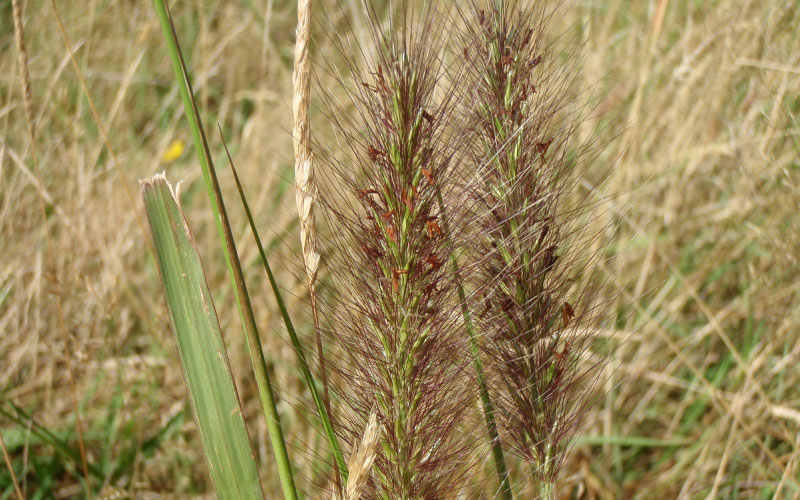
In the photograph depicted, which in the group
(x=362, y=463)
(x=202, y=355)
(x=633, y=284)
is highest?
(x=633, y=284)

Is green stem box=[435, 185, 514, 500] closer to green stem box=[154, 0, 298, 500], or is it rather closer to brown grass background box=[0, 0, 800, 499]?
green stem box=[154, 0, 298, 500]

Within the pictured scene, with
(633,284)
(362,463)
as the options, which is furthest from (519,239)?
(633,284)

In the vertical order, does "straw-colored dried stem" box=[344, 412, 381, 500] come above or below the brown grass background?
below

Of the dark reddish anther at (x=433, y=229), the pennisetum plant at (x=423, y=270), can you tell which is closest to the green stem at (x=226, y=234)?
the pennisetum plant at (x=423, y=270)

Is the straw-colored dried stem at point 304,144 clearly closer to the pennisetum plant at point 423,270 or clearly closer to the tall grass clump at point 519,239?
the pennisetum plant at point 423,270

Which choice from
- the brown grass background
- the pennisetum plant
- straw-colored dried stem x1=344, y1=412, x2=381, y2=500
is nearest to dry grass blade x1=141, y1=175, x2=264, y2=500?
the pennisetum plant

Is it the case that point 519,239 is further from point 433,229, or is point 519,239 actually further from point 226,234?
point 226,234
